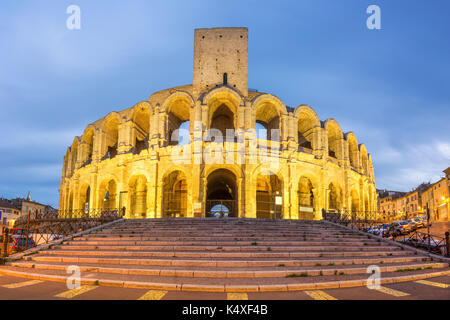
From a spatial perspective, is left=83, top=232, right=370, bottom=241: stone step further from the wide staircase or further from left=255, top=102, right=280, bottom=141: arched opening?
left=255, top=102, right=280, bottom=141: arched opening

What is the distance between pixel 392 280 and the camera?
754 centimetres

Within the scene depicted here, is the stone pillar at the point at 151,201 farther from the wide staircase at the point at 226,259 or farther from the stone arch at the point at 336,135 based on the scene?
the stone arch at the point at 336,135

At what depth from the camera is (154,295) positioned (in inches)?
237

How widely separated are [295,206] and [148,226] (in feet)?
41.7

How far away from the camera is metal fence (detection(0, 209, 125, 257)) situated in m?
12.4

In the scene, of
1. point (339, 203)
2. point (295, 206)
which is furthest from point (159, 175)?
point (339, 203)

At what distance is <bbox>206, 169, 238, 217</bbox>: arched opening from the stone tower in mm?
7658

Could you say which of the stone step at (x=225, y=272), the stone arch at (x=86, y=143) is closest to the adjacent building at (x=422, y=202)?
the stone step at (x=225, y=272)

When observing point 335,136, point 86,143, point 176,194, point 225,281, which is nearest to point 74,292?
point 225,281

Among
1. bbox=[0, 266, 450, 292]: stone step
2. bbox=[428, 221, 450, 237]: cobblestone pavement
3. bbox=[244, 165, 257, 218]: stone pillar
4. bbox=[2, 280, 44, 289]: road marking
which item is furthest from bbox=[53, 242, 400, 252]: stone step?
bbox=[244, 165, 257, 218]: stone pillar

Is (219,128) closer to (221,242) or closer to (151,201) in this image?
(151,201)

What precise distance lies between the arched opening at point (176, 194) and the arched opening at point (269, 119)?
925cm

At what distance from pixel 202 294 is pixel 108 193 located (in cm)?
2662
